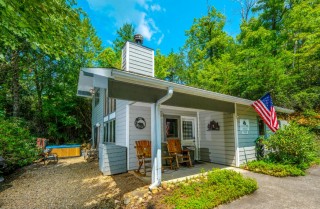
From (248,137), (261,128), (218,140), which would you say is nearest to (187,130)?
(218,140)

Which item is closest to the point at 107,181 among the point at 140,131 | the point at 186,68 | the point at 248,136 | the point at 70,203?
the point at 70,203

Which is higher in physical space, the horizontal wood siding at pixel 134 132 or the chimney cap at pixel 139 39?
the chimney cap at pixel 139 39

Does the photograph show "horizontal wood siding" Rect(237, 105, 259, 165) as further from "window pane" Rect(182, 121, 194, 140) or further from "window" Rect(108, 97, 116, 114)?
"window" Rect(108, 97, 116, 114)

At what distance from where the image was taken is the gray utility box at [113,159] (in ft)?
19.9

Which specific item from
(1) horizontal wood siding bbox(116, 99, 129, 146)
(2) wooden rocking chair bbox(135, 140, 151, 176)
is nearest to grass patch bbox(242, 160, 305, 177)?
(2) wooden rocking chair bbox(135, 140, 151, 176)

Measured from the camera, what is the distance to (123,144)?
265 inches

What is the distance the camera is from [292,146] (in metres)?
5.80

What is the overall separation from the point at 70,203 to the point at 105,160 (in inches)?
83.3

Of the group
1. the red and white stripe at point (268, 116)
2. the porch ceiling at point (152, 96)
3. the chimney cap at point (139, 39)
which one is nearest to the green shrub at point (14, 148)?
the porch ceiling at point (152, 96)

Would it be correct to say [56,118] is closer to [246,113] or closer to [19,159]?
[19,159]

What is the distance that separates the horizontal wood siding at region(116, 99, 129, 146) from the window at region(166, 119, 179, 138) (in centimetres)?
183

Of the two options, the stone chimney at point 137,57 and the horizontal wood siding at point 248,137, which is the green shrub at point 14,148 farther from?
the horizontal wood siding at point 248,137

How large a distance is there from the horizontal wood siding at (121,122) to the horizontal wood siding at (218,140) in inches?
138

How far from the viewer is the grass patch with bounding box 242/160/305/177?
516cm
